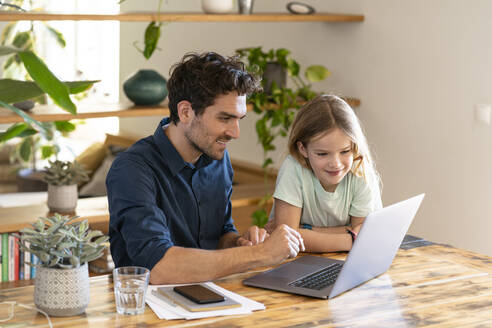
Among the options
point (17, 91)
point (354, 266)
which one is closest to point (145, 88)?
point (354, 266)

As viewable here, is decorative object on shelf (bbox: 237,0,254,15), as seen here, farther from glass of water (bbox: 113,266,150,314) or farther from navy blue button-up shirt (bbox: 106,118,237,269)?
glass of water (bbox: 113,266,150,314)

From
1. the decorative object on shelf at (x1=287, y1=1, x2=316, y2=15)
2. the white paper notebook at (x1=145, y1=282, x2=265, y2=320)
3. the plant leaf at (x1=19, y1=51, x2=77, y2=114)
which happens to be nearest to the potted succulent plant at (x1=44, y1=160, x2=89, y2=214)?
the decorative object on shelf at (x1=287, y1=1, x2=316, y2=15)

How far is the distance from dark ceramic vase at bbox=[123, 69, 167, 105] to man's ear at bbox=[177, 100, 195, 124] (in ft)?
4.89

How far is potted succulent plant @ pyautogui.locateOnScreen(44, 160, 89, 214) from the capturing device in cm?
331

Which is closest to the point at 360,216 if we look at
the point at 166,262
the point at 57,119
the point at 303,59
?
the point at 166,262

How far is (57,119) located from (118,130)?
8.93ft

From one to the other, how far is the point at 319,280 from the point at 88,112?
1818 mm

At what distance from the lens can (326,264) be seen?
6.37 feet

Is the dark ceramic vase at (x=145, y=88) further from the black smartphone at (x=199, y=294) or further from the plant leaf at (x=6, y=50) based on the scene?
the plant leaf at (x=6, y=50)

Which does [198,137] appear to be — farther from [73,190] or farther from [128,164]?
[73,190]

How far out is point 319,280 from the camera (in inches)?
70.4

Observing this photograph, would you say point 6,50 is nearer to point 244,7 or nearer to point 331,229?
point 331,229

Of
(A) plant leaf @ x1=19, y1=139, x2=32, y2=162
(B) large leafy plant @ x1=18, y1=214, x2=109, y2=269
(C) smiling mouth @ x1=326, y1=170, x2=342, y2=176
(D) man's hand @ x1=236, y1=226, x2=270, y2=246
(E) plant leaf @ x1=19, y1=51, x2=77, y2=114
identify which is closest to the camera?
(E) plant leaf @ x1=19, y1=51, x2=77, y2=114

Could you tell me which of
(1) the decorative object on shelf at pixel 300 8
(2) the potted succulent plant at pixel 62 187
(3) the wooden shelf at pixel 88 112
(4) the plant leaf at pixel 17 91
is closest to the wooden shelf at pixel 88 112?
(3) the wooden shelf at pixel 88 112
